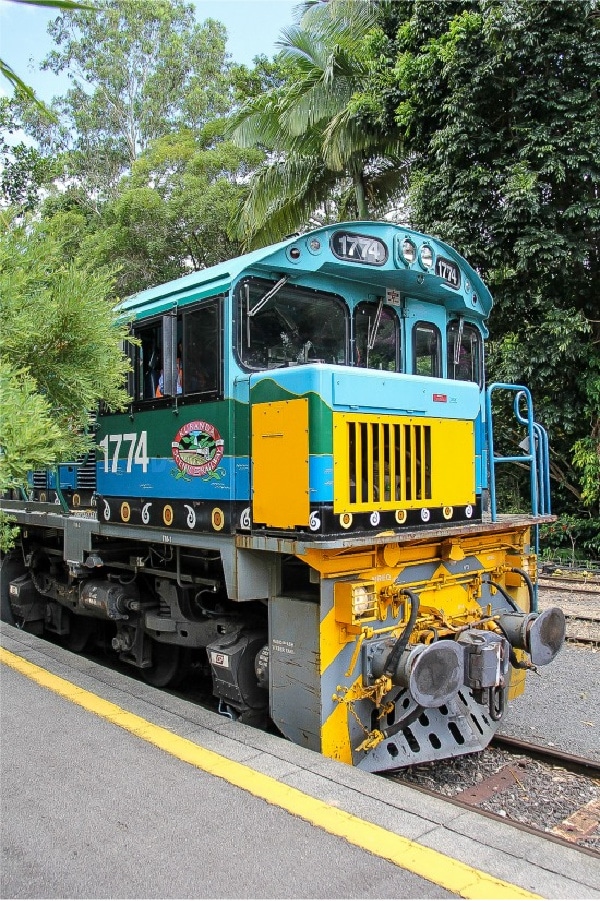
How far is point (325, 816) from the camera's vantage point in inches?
132

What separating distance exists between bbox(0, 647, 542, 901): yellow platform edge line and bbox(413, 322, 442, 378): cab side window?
3.45m

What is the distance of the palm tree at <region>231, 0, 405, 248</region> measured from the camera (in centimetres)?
1448

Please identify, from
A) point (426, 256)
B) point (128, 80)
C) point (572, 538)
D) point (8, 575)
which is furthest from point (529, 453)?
point (128, 80)

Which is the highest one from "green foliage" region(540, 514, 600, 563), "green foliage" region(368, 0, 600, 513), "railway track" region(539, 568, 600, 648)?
"green foliage" region(368, 0, 600, 513)

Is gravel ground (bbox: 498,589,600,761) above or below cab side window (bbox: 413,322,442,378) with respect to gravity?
below

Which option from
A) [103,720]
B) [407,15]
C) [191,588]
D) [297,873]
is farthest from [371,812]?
[407,15]

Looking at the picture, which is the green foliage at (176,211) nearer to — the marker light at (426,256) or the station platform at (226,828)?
the marker light at (426,256)

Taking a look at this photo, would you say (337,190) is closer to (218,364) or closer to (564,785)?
(218,364)

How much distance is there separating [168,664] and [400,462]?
3110 mm

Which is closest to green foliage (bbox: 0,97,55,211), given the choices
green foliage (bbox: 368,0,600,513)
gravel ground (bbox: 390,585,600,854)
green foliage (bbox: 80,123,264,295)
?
green foliage (bbox: 80,123,264,295)

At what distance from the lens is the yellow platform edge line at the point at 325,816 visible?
2822 millimetres

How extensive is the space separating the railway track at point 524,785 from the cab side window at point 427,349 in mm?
3004

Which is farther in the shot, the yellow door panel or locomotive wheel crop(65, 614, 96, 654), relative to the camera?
locomotive wheel crop(65, 614, 96, 654)

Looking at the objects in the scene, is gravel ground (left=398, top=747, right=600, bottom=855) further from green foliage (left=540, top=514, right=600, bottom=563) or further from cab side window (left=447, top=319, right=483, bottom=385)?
green foliage (left=540, top=514, right=600, bottom=563)
